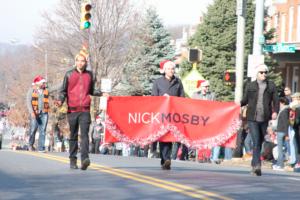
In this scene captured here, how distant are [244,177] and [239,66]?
11.7 meters

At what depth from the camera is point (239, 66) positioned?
2530 cm

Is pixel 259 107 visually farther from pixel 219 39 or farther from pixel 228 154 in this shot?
pixel 219 39

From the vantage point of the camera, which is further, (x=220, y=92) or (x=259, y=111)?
(x=220, y=92)

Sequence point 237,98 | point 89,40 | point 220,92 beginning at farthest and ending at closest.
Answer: point 89,40 → point 220,92 → point 237,98

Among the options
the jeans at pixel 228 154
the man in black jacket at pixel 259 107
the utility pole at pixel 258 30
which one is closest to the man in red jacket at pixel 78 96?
the man in black jacket at pixel 259 107

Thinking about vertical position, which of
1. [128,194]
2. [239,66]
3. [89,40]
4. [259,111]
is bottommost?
[128,194]

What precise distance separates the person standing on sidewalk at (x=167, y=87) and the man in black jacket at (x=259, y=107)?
1.22 metres

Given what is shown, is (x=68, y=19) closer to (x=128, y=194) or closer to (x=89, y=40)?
(x=89, y=40)

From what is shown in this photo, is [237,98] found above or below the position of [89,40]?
below

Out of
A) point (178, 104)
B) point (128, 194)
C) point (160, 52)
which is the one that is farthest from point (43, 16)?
point (128, 194)

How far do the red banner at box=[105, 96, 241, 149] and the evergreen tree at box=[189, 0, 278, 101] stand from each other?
3342 centimetres

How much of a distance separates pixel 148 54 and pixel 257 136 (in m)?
43.4

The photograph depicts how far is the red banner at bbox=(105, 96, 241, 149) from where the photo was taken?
51.7ft

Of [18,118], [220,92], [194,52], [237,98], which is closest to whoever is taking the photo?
[237,98]
